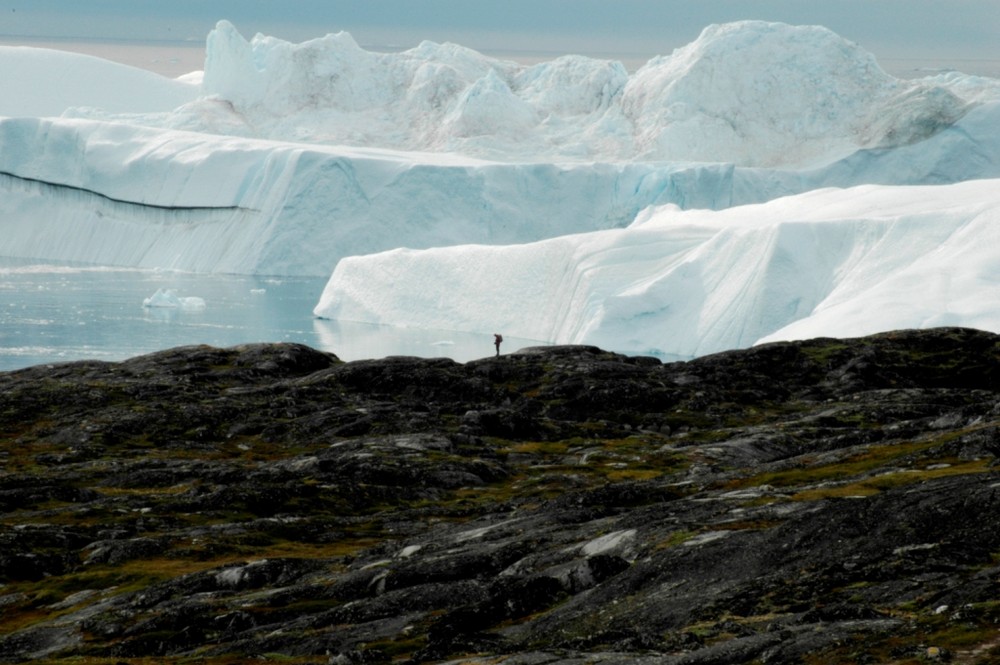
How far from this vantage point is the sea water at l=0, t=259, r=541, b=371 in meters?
72.7

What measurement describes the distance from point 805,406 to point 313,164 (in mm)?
78475

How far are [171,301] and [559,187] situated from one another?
4163cm

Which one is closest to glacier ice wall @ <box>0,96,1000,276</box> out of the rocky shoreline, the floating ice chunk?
the floating ice chunk

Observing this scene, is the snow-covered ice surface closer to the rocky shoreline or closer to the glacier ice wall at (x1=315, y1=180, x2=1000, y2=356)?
the glacier ice wall at (x1=315, y1=180, x2=1000, y2=356)

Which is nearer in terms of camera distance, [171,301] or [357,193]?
[171,301]

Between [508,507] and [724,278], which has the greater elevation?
[724,278]

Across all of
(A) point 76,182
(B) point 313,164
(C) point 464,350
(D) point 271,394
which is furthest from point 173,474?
(A) point 76,182

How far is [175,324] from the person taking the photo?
82500mm

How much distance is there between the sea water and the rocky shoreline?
20.7 meters

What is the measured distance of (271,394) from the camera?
46.1 metres

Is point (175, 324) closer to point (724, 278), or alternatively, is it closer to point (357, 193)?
point (724, 278)

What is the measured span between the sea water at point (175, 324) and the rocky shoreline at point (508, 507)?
2071 cm

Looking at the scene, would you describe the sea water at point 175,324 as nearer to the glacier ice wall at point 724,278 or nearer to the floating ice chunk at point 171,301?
the floating ice chunk at point 171,301

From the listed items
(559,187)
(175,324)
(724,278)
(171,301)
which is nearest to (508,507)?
(724,278)
